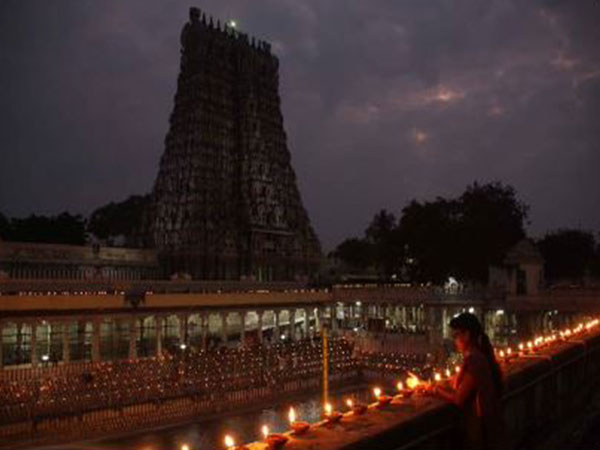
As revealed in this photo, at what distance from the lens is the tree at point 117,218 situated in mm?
102438

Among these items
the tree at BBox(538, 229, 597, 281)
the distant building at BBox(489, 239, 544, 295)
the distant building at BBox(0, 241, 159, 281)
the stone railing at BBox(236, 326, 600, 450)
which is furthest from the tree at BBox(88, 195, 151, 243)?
the stone railing at BBox(236, 326, 600, 450)

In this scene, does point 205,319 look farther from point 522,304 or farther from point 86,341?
point 522,304

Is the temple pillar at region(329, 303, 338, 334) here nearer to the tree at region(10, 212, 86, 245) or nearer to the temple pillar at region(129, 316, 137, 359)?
the temple pillar at region(129, 316, 137, 359)

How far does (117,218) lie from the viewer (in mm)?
104062

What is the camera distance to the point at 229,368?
83.6 ft

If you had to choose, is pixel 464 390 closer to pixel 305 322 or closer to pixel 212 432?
pixel 212 432

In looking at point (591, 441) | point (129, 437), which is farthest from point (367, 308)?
point (591, 441)

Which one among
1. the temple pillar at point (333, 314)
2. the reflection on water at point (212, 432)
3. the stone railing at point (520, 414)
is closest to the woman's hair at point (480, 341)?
the stone railing at point (520, 414)

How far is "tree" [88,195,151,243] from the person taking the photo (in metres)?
102

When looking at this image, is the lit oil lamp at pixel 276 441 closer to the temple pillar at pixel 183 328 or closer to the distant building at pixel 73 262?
the temple pillar at pixel 183 328

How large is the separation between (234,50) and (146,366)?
5290 centimetres

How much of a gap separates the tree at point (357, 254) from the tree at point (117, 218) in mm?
35348

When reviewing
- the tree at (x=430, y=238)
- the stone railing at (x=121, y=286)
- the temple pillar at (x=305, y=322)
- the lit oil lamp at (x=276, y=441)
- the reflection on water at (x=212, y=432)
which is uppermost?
the tree at (x=430, y=238)

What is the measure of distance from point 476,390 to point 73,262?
52101 mm
